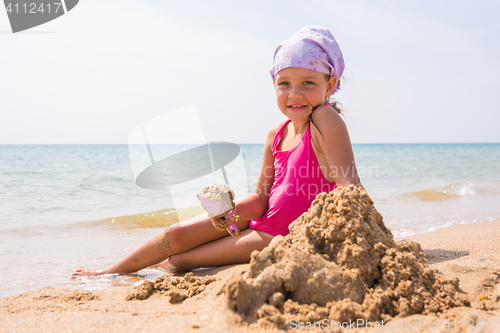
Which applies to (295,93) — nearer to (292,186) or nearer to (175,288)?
(292,186)

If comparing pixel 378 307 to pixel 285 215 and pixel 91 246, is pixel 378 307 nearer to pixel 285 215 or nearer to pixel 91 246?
pixel 285 215

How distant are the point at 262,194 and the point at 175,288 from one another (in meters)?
1.06

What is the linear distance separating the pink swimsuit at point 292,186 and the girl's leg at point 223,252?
79 mm

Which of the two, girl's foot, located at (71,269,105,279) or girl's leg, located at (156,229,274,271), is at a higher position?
girl's leg, located at (156,229,274,271)

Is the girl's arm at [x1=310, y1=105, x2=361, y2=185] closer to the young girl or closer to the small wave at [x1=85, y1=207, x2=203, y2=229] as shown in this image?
the young girl

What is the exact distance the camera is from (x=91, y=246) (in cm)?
362

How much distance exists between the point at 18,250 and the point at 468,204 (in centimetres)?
708

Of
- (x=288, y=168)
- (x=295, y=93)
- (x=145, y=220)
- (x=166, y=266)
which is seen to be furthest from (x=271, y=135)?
(x=145, y=220)

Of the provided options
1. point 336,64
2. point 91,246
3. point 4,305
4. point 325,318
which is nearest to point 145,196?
point 91,246

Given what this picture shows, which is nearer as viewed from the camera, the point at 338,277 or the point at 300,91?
the point at 338,277

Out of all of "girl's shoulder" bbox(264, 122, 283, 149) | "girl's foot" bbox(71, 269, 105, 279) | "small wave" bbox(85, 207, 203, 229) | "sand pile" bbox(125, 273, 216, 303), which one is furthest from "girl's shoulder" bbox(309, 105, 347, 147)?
"small wave" bbox(85, 207, 203, 229)

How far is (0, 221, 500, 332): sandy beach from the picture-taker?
110 cm

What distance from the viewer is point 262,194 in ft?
8.18

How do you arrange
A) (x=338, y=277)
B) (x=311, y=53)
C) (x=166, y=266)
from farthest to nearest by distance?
1. (x=166, y=266)
2. (x=311, y=53)
3. (x=338, y=277)
